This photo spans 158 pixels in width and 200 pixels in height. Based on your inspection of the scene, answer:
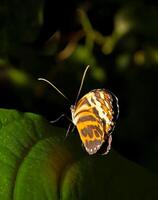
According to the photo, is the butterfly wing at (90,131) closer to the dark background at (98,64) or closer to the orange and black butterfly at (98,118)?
the orange and black butterfly at (98,118)

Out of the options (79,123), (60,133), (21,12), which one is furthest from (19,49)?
(60,133)

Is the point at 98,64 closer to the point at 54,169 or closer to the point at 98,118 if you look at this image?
the point at 98,118

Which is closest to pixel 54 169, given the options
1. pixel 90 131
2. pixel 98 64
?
pixel 90 131

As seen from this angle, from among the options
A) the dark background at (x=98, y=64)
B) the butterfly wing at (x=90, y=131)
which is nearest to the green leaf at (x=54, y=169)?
the butterfly wing at (x=90, y=131)

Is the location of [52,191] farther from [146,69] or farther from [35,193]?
[146,69]

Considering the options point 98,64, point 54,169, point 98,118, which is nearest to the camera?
point 54,169

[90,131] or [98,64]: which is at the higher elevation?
[90,131]
